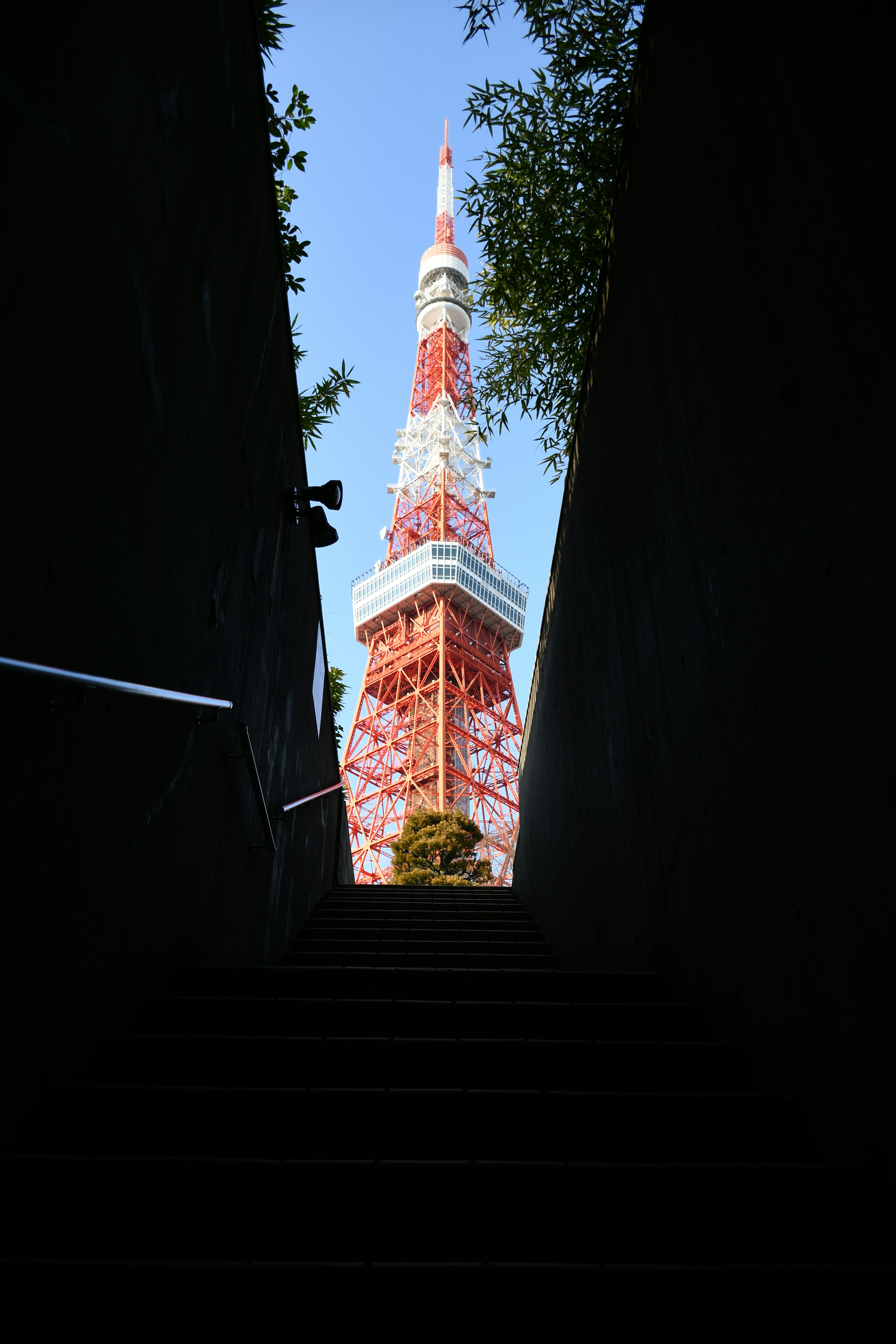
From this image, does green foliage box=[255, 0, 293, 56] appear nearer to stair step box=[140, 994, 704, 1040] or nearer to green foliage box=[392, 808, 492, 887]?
stair step box=[140, 994, 704, 1040]

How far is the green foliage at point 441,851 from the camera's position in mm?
16641

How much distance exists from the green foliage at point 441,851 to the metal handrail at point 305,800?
10.2m

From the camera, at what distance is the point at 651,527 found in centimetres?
284

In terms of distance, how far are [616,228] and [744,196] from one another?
1.57 m

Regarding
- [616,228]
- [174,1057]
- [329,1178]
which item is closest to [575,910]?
[174,1057]

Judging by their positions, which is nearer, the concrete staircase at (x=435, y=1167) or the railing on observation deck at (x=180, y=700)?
the concrete staircase at (x=435, y=1167)

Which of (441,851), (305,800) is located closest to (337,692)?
(305,800)

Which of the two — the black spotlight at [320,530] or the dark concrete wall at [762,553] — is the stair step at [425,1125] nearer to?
the dark concrete wall at [762,553]

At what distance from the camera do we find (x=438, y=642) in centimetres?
2552

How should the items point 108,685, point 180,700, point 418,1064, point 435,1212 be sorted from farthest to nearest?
1. point 180,700
2. point 418,1064
3. point 108,685
4. point 435,1212

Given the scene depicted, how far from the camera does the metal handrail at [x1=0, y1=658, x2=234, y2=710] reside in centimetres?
128

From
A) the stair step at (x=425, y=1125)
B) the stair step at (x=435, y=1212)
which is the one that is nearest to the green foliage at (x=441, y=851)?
the stair step at (x=425, y=1125)

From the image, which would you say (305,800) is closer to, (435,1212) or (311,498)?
(311,498)

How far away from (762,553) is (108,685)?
4.78 ft
